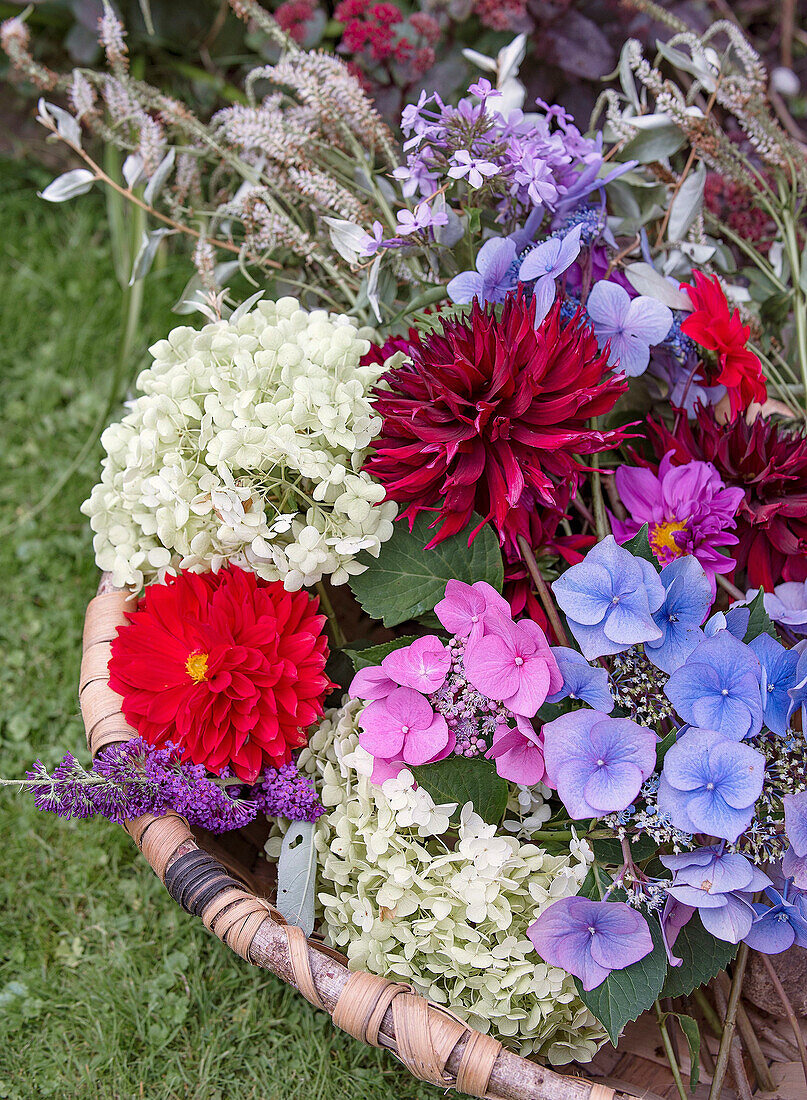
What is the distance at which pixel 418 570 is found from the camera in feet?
2.75

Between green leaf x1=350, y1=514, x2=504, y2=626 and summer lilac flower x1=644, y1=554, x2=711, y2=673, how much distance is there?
0.48 feet

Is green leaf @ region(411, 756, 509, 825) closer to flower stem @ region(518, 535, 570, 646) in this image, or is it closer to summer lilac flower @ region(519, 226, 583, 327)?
flower stem @ region(518, 535, 570, 646)

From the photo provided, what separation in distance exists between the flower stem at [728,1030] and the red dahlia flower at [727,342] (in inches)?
21.0

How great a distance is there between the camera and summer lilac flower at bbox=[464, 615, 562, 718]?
70 centimetres

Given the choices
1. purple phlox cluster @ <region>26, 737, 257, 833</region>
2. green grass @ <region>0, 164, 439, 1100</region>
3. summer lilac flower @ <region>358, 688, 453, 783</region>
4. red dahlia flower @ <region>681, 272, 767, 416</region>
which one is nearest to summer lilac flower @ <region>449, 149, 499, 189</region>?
red dahlia flower @ <region>681, 272, 767, 416</region>

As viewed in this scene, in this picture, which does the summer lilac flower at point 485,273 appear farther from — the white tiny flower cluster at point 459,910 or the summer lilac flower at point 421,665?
the white tiny flower cluster at point 459,910

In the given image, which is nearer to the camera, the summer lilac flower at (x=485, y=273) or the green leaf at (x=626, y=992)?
the green leaf at (x=626, y=992)

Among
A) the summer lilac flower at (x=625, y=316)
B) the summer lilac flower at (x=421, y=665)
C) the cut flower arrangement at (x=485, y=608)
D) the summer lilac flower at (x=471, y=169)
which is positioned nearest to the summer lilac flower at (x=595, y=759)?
the cut flower arrangement at (x=485, y=608)

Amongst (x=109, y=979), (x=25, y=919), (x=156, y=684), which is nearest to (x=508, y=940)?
(x=156, y=684)

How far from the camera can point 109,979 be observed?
101 cm

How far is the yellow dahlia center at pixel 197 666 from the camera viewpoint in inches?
31.2

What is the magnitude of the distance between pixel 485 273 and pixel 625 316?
5.7 inches

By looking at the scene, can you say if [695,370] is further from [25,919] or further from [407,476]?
[25,919]

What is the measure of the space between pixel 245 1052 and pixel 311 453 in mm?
673
